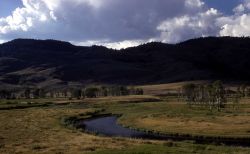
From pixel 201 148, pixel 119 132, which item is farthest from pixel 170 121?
pixel 201 148

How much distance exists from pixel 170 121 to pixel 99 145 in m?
55.9

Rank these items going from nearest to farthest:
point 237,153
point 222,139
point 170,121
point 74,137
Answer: point 237,153 < point 74,137 < point 222,139 < point 170,121

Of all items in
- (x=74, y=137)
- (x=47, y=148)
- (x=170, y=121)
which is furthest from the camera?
(x=170, y=121)

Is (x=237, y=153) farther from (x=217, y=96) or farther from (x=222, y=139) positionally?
(x=217, y=96)

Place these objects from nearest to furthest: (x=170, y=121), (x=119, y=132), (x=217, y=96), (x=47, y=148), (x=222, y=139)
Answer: (x=47, y=148) < (x=222, y=139) < (x=119, y=132) < (x=170, y=121) < (x=217, y=96)

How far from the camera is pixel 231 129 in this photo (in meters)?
98.7

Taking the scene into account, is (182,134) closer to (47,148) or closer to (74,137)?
(74,137)

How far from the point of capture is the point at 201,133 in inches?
3676

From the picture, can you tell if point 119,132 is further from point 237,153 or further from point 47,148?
point 237,153

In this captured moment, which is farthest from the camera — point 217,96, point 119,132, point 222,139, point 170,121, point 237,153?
point 217,96

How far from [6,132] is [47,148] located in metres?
27.6

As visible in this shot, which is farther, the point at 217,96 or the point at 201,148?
the point at 217,96

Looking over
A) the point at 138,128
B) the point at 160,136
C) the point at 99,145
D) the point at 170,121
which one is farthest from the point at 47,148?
the point at 170,121

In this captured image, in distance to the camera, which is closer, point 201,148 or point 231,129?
point 201,148
